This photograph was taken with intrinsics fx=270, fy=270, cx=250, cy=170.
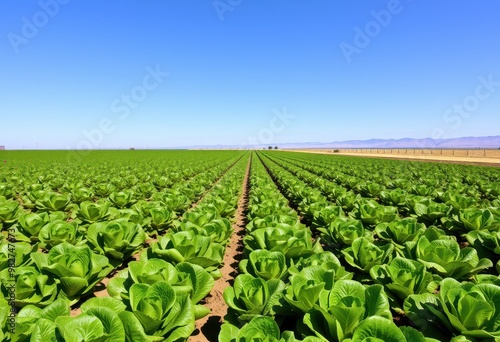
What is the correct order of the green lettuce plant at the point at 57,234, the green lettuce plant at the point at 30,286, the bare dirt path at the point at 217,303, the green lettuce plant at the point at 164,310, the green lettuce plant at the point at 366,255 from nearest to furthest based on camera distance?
1. the green lettuce plant at the point at 164,310
2. the green lettuce plant at the point at 30,286
3. the bare dirt path at the point at 217,303
4. the green lettuce plant at the point at 366,255
5. the green lettuce plant at the point at 57,234

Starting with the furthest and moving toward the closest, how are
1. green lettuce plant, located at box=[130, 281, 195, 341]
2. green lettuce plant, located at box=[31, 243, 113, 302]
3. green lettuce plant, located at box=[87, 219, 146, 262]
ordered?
green lettuce plant, located at box=[87, 219, 146, 262] < green lettuce plant, located at box=[31, 243, 113, 302] < green lettuce plant, located at box=[130, 281, 195, 341]

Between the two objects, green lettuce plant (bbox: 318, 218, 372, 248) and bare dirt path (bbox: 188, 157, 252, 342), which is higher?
green lettuce plant (bbox: 318, 218, 372, 248)

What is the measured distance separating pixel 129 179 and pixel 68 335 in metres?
13.4

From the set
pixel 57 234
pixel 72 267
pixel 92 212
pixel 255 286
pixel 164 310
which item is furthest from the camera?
pixel 92 212

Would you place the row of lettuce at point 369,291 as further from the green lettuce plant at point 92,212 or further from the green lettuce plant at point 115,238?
the green lettuce plant at point 92,212

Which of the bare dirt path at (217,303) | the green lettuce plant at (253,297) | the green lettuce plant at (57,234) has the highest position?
the green lettuce plant at (57,234)

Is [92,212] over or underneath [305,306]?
over

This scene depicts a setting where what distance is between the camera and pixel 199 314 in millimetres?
2910

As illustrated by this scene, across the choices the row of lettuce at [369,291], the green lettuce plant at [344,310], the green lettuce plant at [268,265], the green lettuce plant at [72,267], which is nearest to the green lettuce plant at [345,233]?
the row of lettuce at [369,291]

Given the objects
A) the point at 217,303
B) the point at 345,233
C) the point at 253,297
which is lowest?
the point at 217,303

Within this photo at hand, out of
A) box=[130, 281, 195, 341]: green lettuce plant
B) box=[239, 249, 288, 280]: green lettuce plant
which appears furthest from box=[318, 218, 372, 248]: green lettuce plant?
box=[130, 281, 195, 341]: green lettuce plant

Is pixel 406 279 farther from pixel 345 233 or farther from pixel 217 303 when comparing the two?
pixel 217 303

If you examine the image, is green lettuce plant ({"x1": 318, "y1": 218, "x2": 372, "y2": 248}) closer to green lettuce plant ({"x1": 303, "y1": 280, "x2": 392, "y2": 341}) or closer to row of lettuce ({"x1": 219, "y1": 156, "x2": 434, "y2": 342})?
row of lettuce ({"x1": 219, "y1": 156, "x2": 434, "y2": 342})

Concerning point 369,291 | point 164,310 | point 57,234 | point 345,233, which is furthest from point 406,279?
point 57,234
